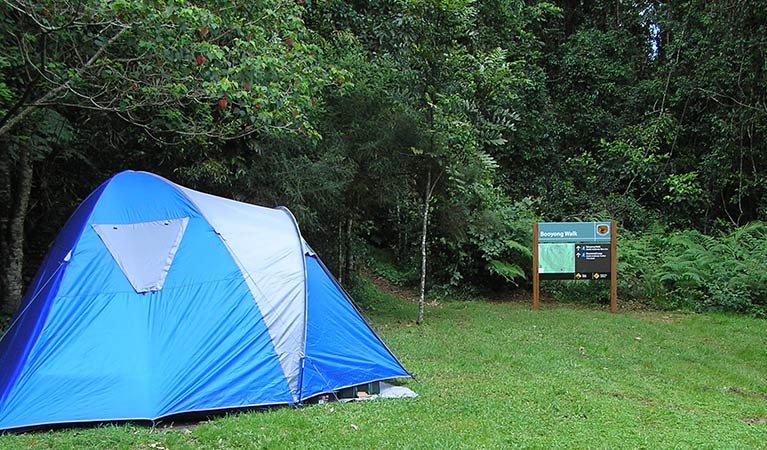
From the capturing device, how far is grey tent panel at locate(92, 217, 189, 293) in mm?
4457

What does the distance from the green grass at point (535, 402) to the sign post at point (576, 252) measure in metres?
1.82

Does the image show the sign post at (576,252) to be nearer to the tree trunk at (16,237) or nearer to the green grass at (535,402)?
the green grass at (535,402)

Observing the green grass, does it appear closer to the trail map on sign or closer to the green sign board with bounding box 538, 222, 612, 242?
the trail map on sign

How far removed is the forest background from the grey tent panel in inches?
49.8

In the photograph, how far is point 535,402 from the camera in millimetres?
4691

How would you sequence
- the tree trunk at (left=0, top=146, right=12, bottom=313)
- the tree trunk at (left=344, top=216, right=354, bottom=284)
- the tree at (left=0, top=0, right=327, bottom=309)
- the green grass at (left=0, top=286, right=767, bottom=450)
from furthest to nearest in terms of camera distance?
the tree trunk at (left=344, top=216, right=354, bottom=284)
the tree trunk at (left=0, top=146, right=12, bottom=313)
the tree at (left=0, top=0, right=327, bottom=309)
the green grass at (left=0, top=286, right=767, bottom=450)

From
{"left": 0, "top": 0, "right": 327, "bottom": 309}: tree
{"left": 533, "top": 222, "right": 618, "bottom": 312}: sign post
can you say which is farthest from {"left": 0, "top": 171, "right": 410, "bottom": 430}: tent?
{"left": 533, "top": 222, "right": 618, "bottom": 312}: sign post

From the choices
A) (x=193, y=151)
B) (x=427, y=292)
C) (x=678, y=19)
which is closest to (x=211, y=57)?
(x=193, y=151)

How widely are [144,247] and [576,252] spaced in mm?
7745

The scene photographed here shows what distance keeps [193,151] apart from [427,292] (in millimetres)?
6182

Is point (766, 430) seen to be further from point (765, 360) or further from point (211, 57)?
point (211, 57)

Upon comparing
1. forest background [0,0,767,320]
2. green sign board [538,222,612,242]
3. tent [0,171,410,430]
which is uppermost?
forest background [0,0,767,320]

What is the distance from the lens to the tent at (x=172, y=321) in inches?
157

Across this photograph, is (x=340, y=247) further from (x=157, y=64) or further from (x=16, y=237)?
(x=157, y=64)
